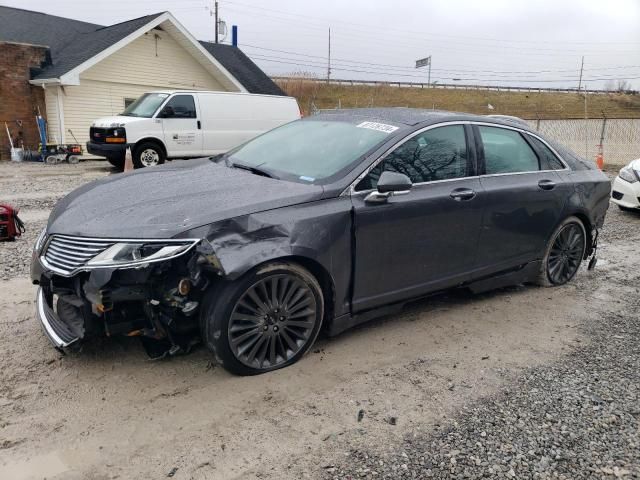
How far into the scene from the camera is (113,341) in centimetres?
363

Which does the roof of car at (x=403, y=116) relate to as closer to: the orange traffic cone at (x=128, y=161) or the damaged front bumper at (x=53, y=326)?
the damaged front bumper at (x=53, y=326)

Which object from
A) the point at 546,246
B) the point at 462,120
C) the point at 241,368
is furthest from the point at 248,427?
the point at 546,246

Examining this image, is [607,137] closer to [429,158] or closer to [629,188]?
[629,188]

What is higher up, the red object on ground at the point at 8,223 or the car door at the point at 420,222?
the car door at the point at 420,222

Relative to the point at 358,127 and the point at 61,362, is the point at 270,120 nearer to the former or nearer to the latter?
the point at 358,127

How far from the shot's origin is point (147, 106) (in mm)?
13062

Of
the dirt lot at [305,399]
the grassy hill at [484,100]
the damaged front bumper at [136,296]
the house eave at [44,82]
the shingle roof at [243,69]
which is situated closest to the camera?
the dirt lot at [305,399]

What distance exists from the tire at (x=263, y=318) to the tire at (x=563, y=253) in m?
2.74

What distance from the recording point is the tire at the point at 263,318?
10.0ft

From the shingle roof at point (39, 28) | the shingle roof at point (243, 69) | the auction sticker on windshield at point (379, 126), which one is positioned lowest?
the auction sticker on windshield at point (379, 126)

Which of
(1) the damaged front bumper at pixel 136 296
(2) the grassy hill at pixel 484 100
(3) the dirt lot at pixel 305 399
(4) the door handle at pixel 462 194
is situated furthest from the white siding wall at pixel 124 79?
(2) the grassy hill at pixel 484 100

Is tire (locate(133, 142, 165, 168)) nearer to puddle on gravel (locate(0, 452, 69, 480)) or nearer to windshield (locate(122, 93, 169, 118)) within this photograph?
windshield (locate(122, 93, 169, 118))

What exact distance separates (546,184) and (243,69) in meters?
19.3

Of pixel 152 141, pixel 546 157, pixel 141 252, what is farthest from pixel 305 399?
pixel 152 141
